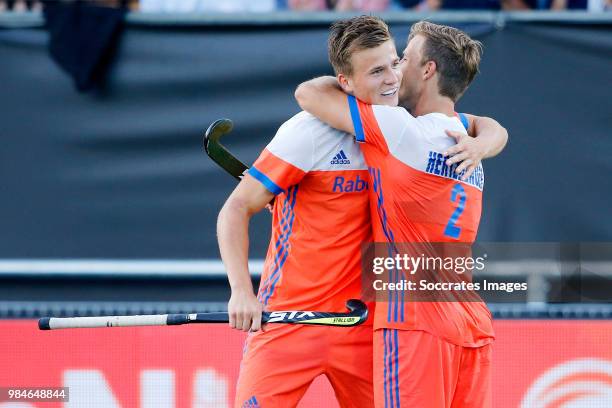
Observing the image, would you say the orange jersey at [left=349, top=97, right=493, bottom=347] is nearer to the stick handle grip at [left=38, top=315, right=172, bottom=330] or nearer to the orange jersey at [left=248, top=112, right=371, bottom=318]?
the orange jersey at [left=248, top=112, right=371, bottom=318]

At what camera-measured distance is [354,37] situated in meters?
3.66

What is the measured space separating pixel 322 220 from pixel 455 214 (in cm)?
48

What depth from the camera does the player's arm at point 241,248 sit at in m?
3.49

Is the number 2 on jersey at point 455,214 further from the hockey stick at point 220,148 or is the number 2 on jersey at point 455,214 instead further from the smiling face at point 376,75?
the hockey stick at point 220,148

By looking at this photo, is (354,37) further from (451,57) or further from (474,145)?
(474,145)

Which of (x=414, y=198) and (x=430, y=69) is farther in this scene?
(x=430, y=69)

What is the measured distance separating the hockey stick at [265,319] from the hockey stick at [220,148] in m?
0.62

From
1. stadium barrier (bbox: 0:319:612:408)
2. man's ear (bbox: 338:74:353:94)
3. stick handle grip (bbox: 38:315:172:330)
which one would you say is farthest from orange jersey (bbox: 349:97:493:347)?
stadium barrier (bbox: 0:319:612:408)

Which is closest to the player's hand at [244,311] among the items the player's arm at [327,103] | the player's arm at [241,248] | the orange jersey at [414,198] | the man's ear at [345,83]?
the player's arm at [241,248]

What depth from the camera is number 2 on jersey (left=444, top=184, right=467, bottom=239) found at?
3.69m

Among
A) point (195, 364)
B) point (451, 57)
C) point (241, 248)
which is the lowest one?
point (195, 364)

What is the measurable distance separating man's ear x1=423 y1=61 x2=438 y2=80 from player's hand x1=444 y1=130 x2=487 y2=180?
255 millimetres

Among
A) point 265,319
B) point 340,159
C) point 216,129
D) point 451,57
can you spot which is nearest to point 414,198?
point 340,159

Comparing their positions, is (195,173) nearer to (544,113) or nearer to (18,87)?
(18,87)
